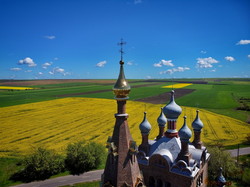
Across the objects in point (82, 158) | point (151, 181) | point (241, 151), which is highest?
point (151, 181)

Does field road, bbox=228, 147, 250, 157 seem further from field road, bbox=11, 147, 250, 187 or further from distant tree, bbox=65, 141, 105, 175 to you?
field road, bbox=11, 147, 250, 187

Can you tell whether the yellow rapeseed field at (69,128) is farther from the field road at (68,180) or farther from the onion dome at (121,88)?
the onion dome at (121,88)

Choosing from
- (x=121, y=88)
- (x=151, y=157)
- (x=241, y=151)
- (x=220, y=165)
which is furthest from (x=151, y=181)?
(x=241, y=151)

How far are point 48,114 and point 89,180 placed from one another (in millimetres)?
43947

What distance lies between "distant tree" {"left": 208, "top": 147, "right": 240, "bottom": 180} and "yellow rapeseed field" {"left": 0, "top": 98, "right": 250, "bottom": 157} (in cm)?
1329

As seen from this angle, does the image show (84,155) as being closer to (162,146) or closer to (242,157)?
(162,146)

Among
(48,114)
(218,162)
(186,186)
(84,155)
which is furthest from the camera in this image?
(48,114)

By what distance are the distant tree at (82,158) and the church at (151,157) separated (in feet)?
47.0

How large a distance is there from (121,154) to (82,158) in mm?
22621

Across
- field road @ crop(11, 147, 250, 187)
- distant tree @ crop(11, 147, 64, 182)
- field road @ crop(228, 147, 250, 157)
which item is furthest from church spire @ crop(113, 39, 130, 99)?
field road @ crop(228, 147, 250, 157)

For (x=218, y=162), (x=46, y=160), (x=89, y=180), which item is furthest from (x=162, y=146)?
(x=46, y=160)

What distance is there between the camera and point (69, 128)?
4903 centimetres

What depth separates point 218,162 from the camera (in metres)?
24.9

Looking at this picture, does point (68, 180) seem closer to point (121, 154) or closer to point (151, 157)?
point (151, 157)
